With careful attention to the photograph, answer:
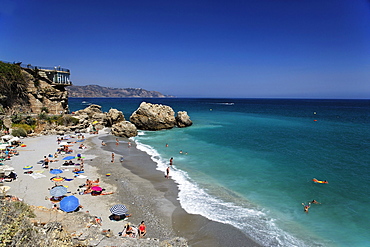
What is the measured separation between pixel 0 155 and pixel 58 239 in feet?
75.2

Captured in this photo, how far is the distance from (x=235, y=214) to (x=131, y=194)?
7892 mm

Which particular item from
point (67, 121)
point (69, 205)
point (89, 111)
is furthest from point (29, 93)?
point (69, 205)

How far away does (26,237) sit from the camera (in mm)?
6254

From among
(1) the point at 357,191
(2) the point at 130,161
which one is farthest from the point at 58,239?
(1) the point at 357,191

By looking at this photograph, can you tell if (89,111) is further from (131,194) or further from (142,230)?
(142,230)

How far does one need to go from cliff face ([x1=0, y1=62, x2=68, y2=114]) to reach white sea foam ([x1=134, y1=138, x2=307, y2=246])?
39.7 meters

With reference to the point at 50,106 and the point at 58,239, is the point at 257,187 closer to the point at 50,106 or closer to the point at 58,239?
the point at 58,239

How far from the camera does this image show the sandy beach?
12.6m

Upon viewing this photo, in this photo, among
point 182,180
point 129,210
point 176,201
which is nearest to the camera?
point 129,210

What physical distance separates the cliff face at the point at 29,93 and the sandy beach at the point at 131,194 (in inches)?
743

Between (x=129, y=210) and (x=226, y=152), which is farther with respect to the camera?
(x=226, y=152)

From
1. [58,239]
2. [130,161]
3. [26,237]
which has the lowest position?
[130,161]

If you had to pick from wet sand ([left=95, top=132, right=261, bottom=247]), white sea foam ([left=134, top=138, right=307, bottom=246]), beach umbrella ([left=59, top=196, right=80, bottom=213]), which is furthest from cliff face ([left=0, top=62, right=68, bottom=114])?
white sea foam ([left=134, top=138, right=307, bottom=246])

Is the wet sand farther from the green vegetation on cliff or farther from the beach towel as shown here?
the green vegetation on cliff
